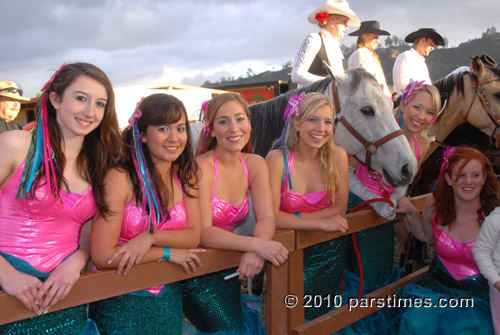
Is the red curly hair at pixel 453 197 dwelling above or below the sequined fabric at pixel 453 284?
above

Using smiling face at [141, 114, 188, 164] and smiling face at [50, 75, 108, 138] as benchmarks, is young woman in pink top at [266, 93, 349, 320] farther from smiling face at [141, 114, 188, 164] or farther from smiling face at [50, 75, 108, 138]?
smiling face at [50, 75, 108, 138]

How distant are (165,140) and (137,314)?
0.80 meters

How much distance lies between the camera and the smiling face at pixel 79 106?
157 centimetres

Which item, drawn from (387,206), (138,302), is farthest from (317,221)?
(138,302)

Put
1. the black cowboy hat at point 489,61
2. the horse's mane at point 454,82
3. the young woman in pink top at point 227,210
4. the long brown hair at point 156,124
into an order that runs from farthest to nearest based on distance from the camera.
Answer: the black cowboy hat at point 489,61
the horse's mane at point 454,82
the young woman in pink top at point 227,210
the long brown hair at point 156,124

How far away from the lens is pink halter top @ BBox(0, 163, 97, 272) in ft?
4.84

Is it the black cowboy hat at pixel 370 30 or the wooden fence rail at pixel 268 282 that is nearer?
the wooden fence rail at pixel 268 282

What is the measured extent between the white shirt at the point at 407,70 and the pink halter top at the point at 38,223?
4.72 meters

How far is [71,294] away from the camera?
1.42 metres

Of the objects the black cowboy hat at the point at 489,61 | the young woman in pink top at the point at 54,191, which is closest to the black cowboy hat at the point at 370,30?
the black cowboy hat at the point at 489,61

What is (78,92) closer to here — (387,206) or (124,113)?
(387,206)

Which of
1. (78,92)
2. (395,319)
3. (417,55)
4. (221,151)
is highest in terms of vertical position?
(417,55)

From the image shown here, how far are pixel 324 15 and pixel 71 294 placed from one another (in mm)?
3693

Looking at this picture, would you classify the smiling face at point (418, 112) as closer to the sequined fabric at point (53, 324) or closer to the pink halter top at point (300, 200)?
the pink halter top at point (300, 200)
